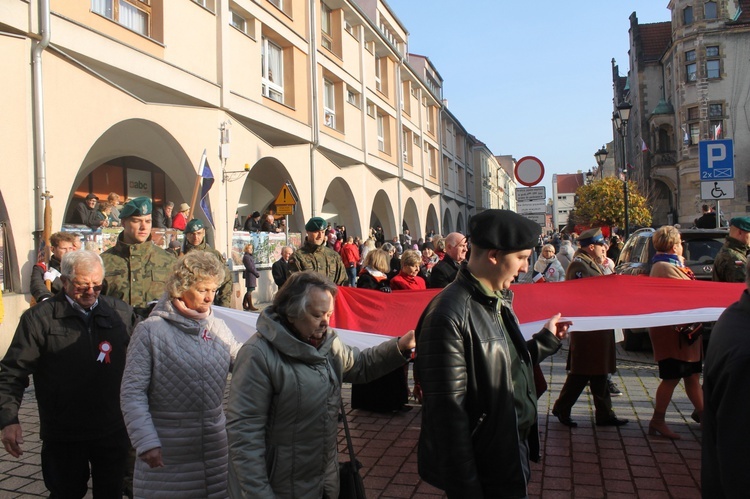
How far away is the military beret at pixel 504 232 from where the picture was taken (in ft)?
8.48

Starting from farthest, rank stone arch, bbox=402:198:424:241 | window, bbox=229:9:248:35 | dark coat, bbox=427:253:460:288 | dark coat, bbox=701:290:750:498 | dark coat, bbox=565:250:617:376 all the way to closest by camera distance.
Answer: stone arch, bbox=402:198:424:241 → window, bbox=229:9:248:35 → dark coat, bbox=427:253:460:288 → dark coat, bbox=565:250:617:376 → dark coat, bbox=701:290:750:498

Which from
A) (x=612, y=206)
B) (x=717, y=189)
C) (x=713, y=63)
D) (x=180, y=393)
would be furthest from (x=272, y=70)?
(x=713, y=63)

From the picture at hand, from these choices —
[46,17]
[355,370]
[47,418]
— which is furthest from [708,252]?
[46,17]

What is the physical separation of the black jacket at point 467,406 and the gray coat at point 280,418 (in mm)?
482

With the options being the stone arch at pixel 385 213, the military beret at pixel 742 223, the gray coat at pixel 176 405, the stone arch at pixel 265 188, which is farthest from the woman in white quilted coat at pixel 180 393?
the stone arch at pixel 385 213

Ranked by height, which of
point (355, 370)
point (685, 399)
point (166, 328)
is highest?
point (166, 328)

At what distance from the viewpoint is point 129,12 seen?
45.0 ft

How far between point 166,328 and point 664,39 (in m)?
67.9

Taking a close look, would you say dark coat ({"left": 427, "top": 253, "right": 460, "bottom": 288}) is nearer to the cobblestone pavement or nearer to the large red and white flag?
the large red and white flag

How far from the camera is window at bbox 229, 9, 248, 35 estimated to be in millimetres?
18406

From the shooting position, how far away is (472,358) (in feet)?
8.14

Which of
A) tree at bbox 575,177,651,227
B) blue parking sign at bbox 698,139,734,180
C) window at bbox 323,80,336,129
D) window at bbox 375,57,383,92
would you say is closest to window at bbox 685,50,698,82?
tree at bbox 575,177,651,227

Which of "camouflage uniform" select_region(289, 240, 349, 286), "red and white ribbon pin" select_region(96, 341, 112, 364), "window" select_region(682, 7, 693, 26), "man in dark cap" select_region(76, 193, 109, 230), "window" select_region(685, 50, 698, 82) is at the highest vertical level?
"window" select_region(682, 7, 693, 26)

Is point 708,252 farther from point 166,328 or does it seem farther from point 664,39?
point 664,39
